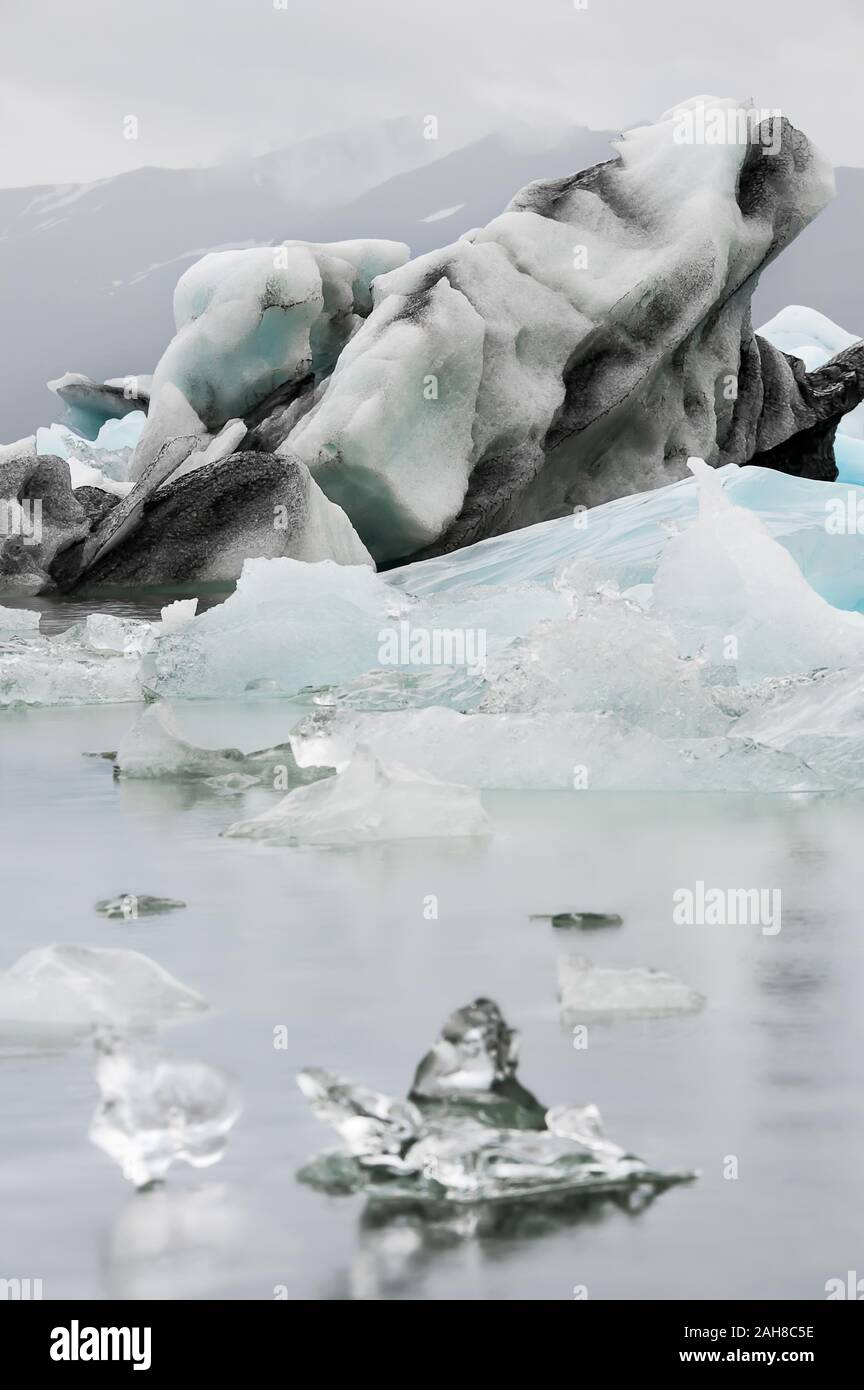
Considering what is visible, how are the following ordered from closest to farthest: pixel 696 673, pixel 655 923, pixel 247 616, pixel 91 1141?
pixel 91 1141, pixel 655 923, pixel 696 673, pixel 247 616

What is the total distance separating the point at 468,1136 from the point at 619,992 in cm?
60

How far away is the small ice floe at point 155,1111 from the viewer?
67.8 inches

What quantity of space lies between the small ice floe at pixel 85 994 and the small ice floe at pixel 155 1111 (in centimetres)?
43

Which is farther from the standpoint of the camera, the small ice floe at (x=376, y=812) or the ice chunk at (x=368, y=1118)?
the small ice floe at (x=376, y=812)

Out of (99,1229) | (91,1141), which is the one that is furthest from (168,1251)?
(91,1141)

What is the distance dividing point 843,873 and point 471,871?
65 cm

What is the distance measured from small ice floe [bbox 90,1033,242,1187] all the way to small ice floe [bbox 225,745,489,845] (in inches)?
65.1

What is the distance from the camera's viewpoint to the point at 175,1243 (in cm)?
158

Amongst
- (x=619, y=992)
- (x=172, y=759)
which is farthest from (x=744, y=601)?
(x=619, y=992)

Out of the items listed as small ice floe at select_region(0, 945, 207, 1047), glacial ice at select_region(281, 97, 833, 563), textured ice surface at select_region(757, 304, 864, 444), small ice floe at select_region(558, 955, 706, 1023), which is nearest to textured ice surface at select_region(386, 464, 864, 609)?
glacial ice at select_region(281, 97, 833, 563)

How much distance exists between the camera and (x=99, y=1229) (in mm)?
1604

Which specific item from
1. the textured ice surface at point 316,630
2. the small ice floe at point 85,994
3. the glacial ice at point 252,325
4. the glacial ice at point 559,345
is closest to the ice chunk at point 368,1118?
the small ice floe at point 85,994

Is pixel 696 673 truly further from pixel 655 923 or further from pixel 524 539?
pixel 524 539

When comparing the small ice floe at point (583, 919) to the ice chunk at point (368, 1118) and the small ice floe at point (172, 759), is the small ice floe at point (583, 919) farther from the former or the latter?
the small ice floe at point (172, 759)
